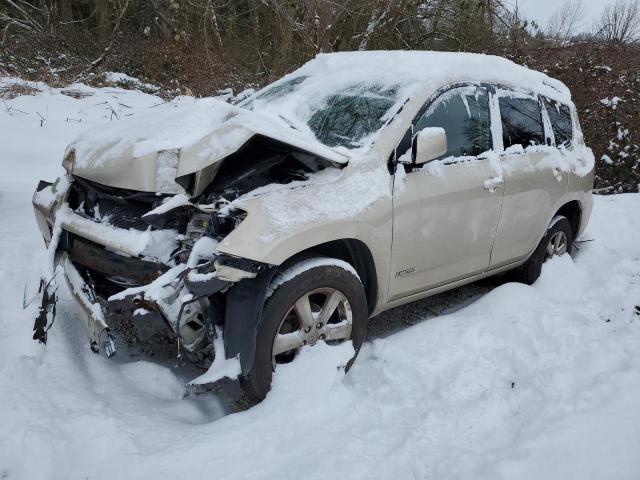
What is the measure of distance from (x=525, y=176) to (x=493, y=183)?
1.52ft

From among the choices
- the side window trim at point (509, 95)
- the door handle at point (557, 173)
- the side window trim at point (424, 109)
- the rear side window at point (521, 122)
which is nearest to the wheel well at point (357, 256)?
the side window trim at point (424, 109)

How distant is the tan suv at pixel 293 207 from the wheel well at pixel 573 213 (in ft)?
3.08

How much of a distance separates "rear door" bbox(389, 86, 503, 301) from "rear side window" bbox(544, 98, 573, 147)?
106 centimetres

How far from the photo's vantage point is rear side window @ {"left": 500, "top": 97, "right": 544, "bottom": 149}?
383cm

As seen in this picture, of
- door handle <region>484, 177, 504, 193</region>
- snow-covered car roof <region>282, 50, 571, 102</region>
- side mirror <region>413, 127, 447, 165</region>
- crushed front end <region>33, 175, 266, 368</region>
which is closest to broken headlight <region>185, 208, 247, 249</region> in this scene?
crushed front end <region>33, 175, 266, 368</region>

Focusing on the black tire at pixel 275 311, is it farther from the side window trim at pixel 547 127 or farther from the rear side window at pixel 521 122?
the side window trim at pixel 547 127

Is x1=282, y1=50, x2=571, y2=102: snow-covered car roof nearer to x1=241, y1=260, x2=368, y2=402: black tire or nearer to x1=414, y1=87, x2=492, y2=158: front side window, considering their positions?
x1=414, y1=87, x2=492, y2=158: front side window

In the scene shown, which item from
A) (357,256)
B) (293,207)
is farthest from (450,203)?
(293,207)

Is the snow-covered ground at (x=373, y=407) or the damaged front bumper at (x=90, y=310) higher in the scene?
the damaged front bumper at (x=90, y=310)

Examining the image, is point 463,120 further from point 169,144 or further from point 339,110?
point 169,144

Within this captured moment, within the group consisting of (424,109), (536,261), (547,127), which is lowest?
(536,261)

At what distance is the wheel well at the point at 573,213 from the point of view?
15.4ft

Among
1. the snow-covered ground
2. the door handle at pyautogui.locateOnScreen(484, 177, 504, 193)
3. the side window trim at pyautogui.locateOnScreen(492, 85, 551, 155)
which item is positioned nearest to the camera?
the snow-covered ground

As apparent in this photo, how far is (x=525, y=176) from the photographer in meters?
3.87
